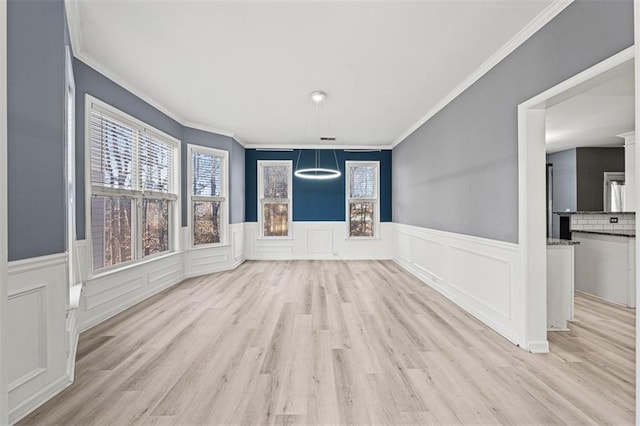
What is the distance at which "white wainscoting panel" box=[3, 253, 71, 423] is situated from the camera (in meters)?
1.79

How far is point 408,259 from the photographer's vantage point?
5922 mm

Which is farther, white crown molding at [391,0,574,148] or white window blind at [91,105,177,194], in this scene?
white window blind at [91,105,177,194]

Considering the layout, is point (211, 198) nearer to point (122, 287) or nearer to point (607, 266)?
point (122, 287)

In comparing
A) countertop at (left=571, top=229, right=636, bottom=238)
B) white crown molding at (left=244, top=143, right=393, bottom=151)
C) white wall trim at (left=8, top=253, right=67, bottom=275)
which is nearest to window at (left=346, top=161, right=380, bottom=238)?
white crown molding at (left=244, top=143, right=393, bottom=151)

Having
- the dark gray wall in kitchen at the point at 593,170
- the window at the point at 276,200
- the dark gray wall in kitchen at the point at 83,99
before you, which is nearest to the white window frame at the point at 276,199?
the window at the point at 276,200

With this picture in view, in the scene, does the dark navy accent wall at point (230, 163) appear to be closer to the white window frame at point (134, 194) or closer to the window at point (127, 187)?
the white window frame at point (134, 194)

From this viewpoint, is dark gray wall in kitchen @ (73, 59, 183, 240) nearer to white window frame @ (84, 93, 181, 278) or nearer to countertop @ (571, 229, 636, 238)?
white window frame @ (84, 93, 181, 278)

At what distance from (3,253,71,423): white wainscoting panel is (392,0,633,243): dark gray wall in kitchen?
12.2 ft

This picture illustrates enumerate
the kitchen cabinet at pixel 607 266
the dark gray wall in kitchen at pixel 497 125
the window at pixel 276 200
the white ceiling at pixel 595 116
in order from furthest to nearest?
the window at pixel 276 200, the kitchen cabinet at pixel 607 266, the white ceiling at pixel 595 116, the dark gray wall in kitchen at pixel 497 125

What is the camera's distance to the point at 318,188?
724 cm

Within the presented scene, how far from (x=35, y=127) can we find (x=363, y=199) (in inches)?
242

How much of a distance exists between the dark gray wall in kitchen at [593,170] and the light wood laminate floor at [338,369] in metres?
4.22

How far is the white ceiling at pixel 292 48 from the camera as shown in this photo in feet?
7.63

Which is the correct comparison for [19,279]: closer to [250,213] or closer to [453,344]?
[453,344]
